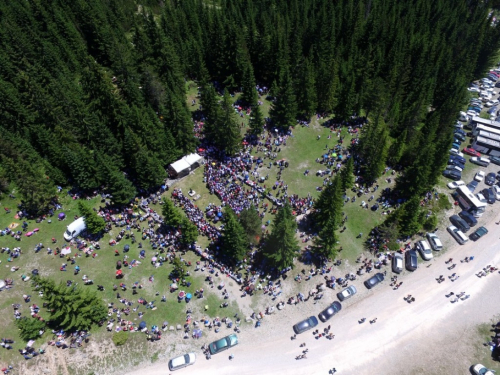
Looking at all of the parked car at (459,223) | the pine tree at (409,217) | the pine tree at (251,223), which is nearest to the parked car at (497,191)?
the parked car at (459,223)

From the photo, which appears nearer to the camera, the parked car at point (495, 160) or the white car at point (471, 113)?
the parked car at point (495, 160)

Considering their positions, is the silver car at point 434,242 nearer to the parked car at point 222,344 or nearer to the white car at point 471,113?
the parked car at point 222,344

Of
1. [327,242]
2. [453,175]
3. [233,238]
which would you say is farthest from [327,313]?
[453,175]

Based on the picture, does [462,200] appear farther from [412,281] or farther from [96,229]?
[96,229]

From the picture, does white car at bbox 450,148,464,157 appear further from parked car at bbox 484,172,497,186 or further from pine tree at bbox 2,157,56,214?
pine tree at bbox 2,157,56,214

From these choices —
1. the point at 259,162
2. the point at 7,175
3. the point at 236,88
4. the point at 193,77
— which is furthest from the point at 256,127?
the point at 7,175

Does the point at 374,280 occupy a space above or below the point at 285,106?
below

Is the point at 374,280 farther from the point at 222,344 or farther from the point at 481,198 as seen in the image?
the point at 481,198
